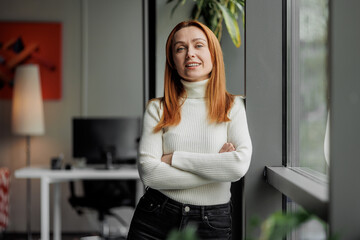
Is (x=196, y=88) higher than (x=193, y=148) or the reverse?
higher

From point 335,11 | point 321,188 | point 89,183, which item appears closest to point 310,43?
point 321,188

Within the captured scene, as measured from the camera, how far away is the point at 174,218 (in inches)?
60.4

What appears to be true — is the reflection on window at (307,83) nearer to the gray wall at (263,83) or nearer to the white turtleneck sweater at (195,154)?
the gray wall at (263,83)

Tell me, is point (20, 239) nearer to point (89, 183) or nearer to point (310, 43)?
point (89, 183)

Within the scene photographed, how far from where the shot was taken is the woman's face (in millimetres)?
1593

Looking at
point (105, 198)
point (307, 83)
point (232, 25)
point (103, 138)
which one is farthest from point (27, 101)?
point (307, 83)

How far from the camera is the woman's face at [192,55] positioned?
159 centimetres

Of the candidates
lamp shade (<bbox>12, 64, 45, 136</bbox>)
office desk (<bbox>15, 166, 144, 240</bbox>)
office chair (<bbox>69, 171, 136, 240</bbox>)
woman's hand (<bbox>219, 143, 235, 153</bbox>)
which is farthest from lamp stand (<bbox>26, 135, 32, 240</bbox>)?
woman's hand (<bbox>219, 143, 235, 153</bbox>)

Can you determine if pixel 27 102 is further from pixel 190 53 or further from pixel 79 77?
pixel 190 53

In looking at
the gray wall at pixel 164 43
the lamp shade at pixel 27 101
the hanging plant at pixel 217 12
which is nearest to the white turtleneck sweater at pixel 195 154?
the gray wall at pixel 164 43

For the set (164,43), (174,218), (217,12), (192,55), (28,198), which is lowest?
(28,198)

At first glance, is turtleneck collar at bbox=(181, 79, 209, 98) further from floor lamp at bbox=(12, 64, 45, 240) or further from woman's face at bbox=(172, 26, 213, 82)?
floor lamp at bbox=(12, 64, 45, 240)

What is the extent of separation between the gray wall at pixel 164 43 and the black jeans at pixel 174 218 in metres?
0.74

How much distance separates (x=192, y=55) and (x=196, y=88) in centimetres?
12
